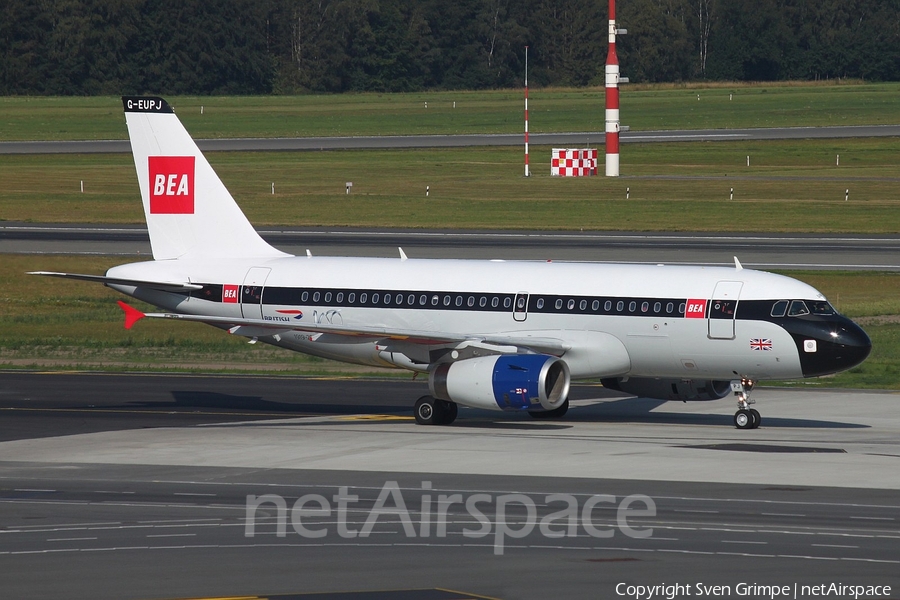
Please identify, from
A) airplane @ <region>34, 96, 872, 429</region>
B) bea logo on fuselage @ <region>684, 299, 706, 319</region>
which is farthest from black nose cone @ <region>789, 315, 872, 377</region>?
bea logo on fuselage @ <region>684, 299, 706, 319</region>

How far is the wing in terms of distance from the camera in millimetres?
36531

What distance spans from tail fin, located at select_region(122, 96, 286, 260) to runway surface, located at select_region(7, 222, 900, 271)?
90.8 feet

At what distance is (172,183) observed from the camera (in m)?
43.2

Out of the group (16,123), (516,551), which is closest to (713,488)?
(516,551)

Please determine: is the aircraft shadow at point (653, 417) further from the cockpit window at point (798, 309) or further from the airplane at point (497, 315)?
the cockpit window at point (798, 309)

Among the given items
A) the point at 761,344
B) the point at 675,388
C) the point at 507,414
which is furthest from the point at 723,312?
the point at 507,414

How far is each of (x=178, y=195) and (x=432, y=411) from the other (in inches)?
457

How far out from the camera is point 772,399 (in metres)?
42.1

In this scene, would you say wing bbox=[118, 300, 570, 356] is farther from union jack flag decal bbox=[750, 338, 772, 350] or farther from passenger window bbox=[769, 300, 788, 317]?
passenger window bbox=[769, 300, 788, 317]

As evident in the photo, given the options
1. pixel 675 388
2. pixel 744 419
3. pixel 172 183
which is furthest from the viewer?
pixel 172 183

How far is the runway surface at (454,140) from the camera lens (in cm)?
13800

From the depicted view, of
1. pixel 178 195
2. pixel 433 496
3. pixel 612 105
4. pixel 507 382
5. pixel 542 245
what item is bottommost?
pixel 433 496

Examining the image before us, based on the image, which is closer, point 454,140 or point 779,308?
point 779,308

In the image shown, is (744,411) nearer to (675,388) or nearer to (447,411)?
(675,388)
